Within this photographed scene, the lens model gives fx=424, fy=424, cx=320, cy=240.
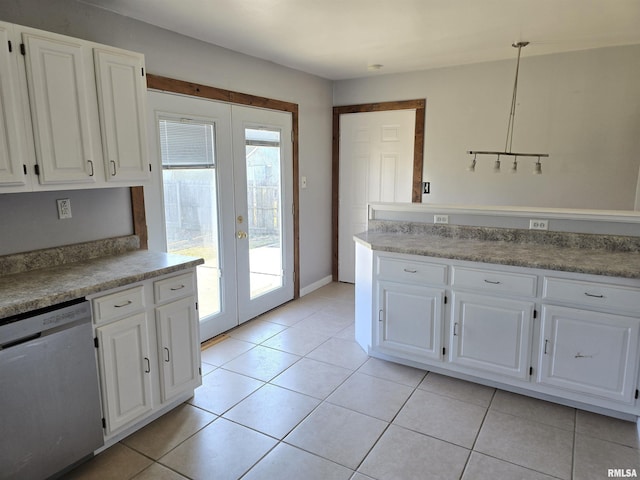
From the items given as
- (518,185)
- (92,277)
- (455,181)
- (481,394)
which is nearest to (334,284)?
(455,181)

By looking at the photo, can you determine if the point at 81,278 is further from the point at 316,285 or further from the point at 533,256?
the point at 316,285

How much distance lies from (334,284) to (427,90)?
8.02 ft

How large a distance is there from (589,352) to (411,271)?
111cm

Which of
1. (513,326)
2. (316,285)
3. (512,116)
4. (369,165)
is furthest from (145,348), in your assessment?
(512,116)

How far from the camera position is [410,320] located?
2.94 meters

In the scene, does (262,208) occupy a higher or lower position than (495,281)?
higher

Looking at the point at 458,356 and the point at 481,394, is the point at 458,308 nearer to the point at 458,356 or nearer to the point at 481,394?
the point at 458,356

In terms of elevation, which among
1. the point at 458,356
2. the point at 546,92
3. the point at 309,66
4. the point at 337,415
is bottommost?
the point at 337,415

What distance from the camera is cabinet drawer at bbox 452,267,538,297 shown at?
2.51 m

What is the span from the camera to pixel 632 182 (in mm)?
3732

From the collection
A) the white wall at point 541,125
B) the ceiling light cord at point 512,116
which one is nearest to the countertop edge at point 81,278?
the white wall at point 541,125

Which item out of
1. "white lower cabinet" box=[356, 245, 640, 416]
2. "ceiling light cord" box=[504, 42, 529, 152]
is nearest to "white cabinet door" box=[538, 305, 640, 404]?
"white lower cabinet" box=[356, 245, 640, 416]

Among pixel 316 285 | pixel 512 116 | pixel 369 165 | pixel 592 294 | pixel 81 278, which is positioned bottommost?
pixel 316 285

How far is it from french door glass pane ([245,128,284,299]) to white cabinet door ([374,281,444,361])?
1.47 metres
